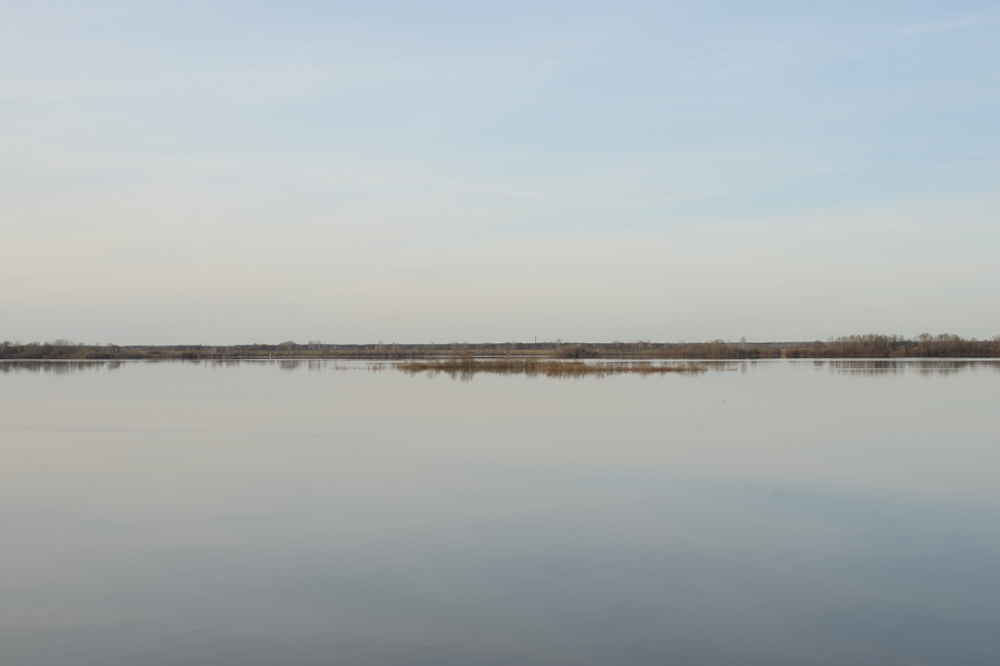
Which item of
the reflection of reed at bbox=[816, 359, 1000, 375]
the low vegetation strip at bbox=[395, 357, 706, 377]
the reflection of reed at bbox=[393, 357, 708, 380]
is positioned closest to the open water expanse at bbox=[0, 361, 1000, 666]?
the reflection of reed at bbox=[393, 357, 708, 380]

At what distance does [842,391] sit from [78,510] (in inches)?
659

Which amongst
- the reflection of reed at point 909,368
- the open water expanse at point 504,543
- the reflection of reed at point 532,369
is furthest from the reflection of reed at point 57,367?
the reflection of reed at point 909,368

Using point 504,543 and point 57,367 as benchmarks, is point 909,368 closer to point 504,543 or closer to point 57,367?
A: point 504,543

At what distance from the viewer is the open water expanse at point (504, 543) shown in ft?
13.8

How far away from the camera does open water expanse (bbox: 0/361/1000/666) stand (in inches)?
166

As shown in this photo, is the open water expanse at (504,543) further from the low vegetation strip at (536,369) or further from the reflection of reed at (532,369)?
the low vegetation strip at (536,369)

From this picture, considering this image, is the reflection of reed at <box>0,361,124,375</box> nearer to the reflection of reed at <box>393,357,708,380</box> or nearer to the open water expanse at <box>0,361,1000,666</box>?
the reflection of reed at <box>393,357,708,380</box>

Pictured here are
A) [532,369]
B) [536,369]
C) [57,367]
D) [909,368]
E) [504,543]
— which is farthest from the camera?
[57,367]

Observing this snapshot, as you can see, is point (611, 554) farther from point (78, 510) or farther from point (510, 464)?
point (78, 510)

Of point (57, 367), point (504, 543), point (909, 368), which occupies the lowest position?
point (504, 543)

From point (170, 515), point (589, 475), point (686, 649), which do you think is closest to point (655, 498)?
point (589, 475)

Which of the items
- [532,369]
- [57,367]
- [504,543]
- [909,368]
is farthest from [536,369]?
[504,543]

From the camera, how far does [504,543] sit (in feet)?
19.8

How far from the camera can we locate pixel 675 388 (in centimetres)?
2098
